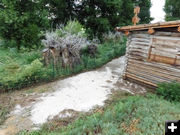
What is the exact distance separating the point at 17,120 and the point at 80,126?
1.92 metres

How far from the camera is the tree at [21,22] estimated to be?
7305 mm

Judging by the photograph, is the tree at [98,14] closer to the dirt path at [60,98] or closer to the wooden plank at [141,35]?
the wooden plank at [141,35]

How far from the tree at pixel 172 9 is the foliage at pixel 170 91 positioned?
47.1 feet

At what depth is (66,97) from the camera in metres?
4.72

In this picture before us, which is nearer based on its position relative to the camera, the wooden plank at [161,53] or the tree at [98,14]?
the wooden plank at [161,53]

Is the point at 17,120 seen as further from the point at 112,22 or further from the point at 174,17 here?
the point at 174,17

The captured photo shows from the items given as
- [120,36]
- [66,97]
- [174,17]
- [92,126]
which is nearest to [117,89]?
[66,97]

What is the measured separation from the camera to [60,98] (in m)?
4.62

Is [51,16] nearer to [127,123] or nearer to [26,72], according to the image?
[26,72]

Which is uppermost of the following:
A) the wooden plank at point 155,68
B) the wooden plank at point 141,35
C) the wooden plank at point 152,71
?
the wooden plank at point 141,35

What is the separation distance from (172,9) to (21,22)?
17.5 metres

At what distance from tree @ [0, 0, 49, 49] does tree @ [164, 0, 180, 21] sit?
15473 millimetres

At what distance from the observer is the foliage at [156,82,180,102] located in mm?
4234

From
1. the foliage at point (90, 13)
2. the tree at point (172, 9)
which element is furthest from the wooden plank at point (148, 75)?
the tree at point (172, 9)
